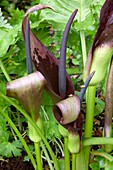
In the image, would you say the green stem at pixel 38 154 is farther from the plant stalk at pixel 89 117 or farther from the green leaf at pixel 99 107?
the green leaf at pixel 99 107

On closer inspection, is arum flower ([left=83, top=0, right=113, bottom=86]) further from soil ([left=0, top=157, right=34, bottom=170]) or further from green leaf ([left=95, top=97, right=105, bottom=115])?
soil ([left=0, top=157, right=34, bottom=170])

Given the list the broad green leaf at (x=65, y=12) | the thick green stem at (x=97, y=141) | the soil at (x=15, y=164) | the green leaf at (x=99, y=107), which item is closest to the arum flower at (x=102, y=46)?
the thick green stem at (x=97, y=141)

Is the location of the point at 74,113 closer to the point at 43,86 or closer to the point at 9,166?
the point at 43,86

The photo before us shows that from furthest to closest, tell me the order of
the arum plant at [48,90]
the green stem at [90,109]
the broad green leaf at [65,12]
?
the broad green leaf at [65,12] < the green stem at [90,109] < the arum plant at [48,90]

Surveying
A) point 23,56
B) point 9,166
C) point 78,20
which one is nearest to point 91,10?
point 78,20

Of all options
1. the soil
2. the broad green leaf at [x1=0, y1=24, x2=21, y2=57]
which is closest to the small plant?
the broad green leaf at [x1=0, y1=24, x2=21, y2=57]

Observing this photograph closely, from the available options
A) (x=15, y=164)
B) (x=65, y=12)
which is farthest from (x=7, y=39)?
(x=15, y=164)
